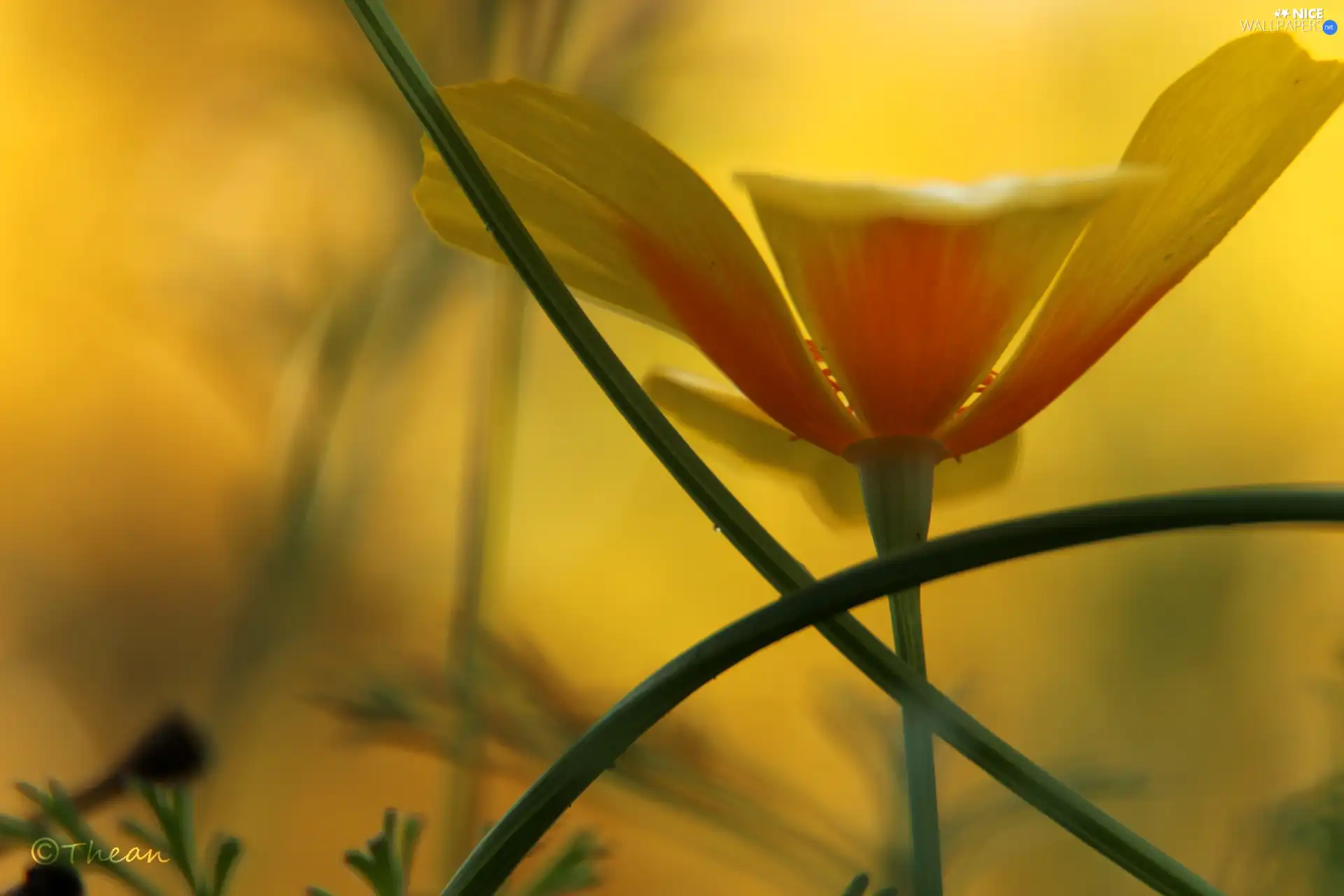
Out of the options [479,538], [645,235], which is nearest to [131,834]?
[645,235]

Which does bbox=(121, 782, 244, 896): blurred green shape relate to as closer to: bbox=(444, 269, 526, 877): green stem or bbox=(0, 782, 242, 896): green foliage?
bbox=(0, 782, 242, 896): green foliage

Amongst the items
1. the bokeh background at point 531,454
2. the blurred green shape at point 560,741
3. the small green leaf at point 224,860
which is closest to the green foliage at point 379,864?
the small green leaf at point 224,860

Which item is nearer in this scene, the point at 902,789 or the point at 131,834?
the point at 131,834

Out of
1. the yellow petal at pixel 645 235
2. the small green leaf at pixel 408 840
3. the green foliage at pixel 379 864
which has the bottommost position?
the green foliage at pixel 379 864

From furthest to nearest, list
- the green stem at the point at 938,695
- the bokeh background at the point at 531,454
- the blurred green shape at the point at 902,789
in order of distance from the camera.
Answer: the bokeh background at the point at 531,454
the blurred green shape at the point at 902,789
the green stem at the point at 938,695

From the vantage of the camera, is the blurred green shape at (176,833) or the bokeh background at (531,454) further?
the bokeh background at (531,454)

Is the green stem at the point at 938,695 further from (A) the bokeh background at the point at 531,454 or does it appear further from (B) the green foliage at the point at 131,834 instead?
(A) the bokeh background at the point at 531,454

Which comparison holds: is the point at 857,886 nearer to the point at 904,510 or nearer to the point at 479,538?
the point at 904,510

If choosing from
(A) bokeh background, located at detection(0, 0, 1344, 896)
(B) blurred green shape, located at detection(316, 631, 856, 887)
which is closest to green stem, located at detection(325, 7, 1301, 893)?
(B) blurred green shape, located at detection(316, 631, 856, 887)

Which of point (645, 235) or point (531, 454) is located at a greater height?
point (531, 454)
